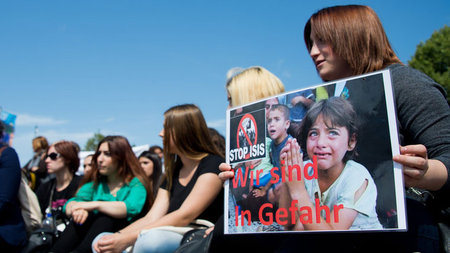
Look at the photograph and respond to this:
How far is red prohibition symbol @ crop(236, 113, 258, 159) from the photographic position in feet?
5.08

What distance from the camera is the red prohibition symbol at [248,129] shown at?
1549 mm

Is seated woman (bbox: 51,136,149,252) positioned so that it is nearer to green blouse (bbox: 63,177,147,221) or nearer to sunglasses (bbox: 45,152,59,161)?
green blouse (bbox: 63,177,147,221)

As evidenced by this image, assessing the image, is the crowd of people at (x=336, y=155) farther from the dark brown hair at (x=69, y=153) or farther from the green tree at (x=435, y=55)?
the green tree at (x=435, y=55)

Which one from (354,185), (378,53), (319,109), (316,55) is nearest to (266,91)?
(316,55)

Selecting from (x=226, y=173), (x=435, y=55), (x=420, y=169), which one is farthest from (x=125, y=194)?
(x=435, y=55)

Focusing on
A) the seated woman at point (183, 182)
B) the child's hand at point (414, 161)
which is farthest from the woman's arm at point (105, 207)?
the child's hand at point (414, 161)

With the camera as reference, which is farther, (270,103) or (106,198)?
(106,198)

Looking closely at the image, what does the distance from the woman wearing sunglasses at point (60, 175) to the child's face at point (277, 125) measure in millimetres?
4230

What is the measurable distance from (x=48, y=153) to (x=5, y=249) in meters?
2.31

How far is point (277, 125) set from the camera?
1464 mm

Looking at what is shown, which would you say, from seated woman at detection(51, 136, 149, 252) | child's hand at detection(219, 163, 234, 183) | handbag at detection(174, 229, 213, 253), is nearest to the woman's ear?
child's hand at detection(219, 163, 234, 183)

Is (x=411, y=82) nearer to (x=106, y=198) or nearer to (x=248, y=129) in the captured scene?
(x=248, y=129)

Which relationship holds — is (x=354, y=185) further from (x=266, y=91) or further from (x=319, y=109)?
(x=266, y=91)

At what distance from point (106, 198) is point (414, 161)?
324 centimetres
